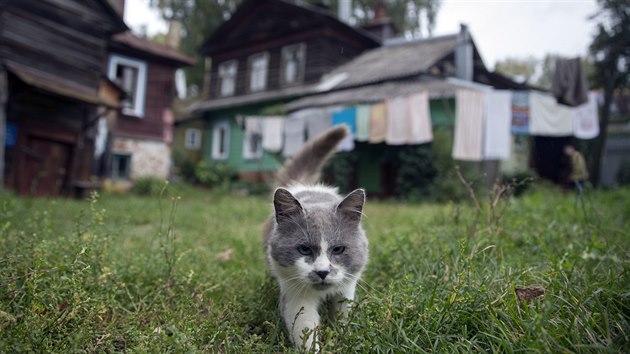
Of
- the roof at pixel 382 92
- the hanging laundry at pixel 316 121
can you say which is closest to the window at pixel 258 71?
the roof at pixel 382 92

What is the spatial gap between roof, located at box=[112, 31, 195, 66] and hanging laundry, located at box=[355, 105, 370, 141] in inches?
296

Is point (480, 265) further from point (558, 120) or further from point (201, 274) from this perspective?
point (558, 120)

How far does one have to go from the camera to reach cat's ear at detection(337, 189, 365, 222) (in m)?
2.48

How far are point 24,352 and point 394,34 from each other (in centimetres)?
2024

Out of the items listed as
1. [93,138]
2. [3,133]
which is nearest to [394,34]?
[93,138]

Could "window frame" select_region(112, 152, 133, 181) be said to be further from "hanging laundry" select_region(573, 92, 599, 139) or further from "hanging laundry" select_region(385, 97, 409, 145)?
"hanging laundry" select_region(573, 92, 599, 139)

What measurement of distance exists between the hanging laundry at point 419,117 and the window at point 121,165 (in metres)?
9.97

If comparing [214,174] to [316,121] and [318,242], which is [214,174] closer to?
[316,121]

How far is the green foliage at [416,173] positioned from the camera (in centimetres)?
1257

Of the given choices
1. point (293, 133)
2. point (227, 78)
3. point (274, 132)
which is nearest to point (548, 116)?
point (293, 133)

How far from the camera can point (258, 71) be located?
1989cm

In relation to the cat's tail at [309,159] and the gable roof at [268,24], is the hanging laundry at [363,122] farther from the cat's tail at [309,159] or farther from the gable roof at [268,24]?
the cat's tail at [309,159]

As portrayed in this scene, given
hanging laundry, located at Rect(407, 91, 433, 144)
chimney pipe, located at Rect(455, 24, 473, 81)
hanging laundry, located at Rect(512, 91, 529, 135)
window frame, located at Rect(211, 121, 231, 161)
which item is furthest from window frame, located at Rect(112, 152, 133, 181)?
hanging laundry, located at Rect(512, 91, 529, 135)

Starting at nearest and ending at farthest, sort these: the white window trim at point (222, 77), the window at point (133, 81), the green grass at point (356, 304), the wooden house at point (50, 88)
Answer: the green grass at point (356, 304) < the wooden house at point (50, 88) < the window at point (133, 81) < the white window trim at point (222, 77)
